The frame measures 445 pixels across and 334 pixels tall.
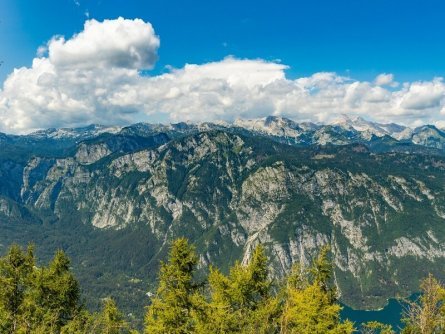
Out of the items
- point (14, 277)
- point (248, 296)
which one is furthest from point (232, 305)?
point (14, 277)

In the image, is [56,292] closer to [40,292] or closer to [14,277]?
[40,292]

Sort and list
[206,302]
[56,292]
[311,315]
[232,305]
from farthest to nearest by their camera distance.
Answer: [56,292], [232,305], [206,302], [311,315]

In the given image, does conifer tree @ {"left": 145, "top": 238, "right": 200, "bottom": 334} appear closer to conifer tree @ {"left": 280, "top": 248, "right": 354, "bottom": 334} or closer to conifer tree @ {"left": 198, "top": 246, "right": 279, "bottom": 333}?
conifer tree @ {"left": 198, "top": 246, "right": 279, "bottom": 333}

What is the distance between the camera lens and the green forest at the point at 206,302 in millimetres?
48875

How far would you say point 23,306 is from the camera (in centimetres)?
6191

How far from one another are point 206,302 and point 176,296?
380 centimetres

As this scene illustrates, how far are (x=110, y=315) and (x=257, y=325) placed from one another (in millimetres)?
35348

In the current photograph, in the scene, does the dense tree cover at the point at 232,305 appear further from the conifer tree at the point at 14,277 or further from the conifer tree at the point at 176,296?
the conifer tree at the point at 14,277

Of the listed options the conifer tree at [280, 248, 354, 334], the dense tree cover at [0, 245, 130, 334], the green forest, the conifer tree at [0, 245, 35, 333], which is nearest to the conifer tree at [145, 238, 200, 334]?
the green forest

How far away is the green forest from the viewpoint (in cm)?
4888

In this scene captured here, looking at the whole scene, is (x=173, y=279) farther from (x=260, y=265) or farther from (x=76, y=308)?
(x=76, y=308)

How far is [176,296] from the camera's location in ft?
165

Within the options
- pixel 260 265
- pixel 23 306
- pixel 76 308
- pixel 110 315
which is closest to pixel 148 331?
pixel 260 265

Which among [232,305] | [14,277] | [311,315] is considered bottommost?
[232,305]
